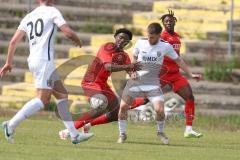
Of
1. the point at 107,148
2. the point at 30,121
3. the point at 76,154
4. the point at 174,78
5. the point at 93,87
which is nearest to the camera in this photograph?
the point at 76,154

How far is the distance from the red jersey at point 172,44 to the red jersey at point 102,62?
155 centimetres

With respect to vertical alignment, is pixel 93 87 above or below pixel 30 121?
above

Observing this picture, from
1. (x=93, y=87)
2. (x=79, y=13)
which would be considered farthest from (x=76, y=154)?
(x=79, y=13)

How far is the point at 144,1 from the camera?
100ft

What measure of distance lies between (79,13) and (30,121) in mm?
8784

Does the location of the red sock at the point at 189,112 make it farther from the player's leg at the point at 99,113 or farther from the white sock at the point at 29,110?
the white sock at the point at 29,110

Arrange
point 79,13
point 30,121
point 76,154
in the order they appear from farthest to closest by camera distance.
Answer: point 79,13, point 30,121, point 76,154

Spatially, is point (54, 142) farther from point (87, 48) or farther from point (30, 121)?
point (87, 48)

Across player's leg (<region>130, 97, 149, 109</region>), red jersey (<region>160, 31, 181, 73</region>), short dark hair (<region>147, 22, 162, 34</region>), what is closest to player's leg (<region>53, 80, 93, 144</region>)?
short dark hair (<region>147, 22, 162, 34</region>)

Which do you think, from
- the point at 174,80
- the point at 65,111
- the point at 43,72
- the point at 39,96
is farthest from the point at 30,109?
the point at 174,80

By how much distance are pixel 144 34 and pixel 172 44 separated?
380 inches

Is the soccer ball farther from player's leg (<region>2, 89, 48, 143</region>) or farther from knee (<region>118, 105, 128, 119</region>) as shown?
player's leg (<region>2, 89, 48, 143</region>)

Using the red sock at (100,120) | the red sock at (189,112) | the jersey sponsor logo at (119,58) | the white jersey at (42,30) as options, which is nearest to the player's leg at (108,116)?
the red sock at (100,120)

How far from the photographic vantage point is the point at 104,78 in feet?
57.1
